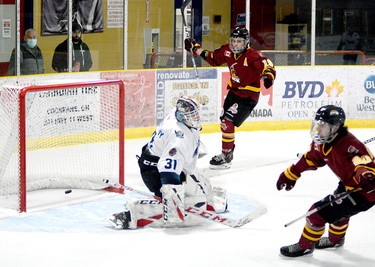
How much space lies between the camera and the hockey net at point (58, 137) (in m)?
6.63

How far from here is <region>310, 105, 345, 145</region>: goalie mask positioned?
5148 mm

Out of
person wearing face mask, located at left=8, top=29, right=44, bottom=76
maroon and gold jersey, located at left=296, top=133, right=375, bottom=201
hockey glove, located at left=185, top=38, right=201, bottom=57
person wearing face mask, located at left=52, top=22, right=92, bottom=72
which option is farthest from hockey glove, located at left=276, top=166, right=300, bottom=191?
person wearing face mask, located at left=52, top=22, right=92, bottom=72

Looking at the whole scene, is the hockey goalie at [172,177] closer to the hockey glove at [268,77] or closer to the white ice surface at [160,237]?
the white ice surface at [160,237]

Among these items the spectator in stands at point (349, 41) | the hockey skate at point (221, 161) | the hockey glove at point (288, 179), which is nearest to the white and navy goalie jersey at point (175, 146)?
the hockey glove at point (288, 179)

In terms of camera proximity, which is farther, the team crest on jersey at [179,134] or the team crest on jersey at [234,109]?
the team crest on jersey at [234,109]

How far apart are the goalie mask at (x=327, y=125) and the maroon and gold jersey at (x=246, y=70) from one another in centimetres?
318

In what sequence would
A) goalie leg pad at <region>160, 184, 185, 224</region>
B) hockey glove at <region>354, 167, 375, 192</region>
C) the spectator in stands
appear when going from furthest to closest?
the spectator in stands, goalie leg pad at <region>160, 184, 185, 224</region>, hockey glove at <region>354, 167, 375, 192</region>

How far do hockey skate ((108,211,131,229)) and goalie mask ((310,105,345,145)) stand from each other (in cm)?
146

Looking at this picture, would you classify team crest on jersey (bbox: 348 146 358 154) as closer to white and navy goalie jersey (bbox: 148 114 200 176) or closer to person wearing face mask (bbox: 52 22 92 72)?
white and navy goalie jersey (bbox: 148 114 200 176)

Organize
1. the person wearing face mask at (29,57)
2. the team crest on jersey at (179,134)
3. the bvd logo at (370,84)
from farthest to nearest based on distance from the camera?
the bvd logo at (370,84) < the person wearing face mask at (29,57) < the team crest on jersey at (179,134)

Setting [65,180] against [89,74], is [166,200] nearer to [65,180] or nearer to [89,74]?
[65,180]

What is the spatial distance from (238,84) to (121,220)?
2.81 metres

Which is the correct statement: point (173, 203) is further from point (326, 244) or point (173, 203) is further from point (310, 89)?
point (310, 89)

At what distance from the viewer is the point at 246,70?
27.8 feet
